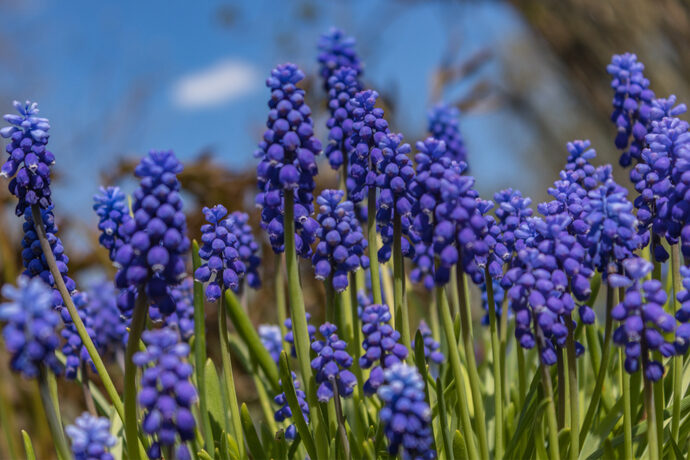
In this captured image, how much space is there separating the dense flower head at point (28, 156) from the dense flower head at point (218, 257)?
610 millimetres

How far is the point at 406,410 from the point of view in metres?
1.86

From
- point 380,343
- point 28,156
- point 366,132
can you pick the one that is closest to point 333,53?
point 366,132

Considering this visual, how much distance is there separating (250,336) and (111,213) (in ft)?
3.01

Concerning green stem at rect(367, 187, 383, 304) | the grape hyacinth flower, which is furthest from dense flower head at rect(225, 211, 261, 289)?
the grape hyacinth flower

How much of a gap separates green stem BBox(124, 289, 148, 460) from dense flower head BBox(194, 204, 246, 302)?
0.47 metres

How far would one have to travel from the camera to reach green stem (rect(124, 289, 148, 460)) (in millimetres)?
2039

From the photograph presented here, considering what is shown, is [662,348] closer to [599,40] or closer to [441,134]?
[441,134]

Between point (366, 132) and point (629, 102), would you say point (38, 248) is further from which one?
point (629, 102)

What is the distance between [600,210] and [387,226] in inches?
36.4

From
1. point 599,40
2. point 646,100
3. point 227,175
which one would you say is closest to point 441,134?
point 646,100

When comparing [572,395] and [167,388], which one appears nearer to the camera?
[167,388]

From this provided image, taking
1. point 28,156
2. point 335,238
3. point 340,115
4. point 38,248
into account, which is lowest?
point 335,238

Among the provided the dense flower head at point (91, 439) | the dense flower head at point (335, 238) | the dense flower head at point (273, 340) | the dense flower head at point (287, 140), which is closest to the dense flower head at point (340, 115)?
the dense flower head at point (335, 238)

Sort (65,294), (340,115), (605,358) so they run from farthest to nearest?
(340,115) → (605,358) → (65,294)
